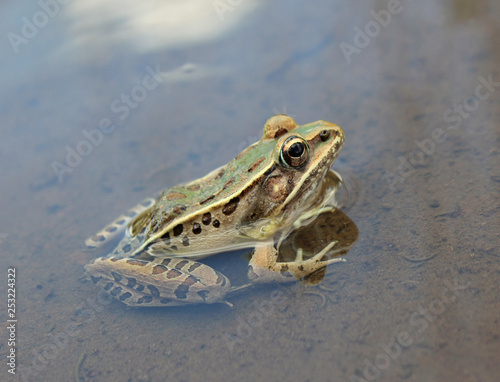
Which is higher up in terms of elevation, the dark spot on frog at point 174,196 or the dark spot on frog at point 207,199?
the dark spot on frog at point 174,196

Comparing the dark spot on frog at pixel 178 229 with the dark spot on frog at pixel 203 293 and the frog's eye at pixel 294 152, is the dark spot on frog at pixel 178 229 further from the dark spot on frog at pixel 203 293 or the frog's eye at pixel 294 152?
the frog's eye at pixel 294 152

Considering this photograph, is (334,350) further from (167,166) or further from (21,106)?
(21,106)

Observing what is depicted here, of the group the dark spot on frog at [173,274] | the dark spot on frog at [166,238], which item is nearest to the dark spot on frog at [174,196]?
the dark spot on frog at [166,238]

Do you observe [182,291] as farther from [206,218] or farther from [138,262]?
[206,218]

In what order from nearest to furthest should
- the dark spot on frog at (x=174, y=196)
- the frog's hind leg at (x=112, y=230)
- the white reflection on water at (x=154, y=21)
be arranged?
the dark spot on frog at (x=174, y=196) → the frog's hind leg at (x=112, y=230) → the white reflection on water at (x=154, y=21)

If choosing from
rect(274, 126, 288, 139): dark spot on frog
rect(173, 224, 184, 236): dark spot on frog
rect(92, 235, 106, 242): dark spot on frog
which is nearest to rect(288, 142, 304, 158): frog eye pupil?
rect(274, 126, 288, 139): dark spot on frog

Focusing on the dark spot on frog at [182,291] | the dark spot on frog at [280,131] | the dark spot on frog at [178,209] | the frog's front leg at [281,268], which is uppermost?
the dark spot on frog at [280,131]

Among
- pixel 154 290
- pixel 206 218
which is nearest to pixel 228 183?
pixel 206 218
